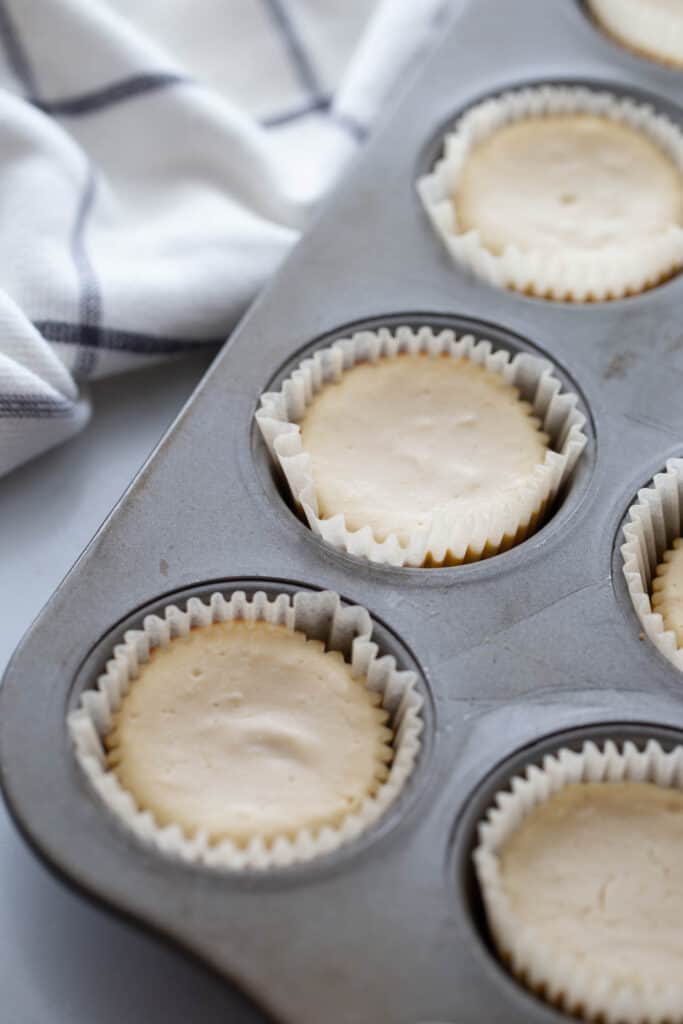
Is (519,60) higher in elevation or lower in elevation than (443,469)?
higher

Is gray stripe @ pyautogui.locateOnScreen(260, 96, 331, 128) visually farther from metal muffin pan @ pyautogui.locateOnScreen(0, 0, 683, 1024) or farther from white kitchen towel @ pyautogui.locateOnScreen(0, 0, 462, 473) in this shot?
metal muffin pan @ pyautogui.locateOnScreen(0, 0, 683, 1024)

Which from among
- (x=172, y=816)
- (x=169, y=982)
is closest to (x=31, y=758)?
(x=172, y=816)

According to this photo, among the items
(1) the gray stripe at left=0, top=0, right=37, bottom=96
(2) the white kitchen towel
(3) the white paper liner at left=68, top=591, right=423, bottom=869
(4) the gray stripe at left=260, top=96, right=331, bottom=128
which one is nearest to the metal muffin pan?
(3) the white paper liner at left=68, top=591, right=423, bottom=869

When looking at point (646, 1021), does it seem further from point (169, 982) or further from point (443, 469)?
point (443, 469)

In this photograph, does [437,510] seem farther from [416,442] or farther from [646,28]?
[646,28]

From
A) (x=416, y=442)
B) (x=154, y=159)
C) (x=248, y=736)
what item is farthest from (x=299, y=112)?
(x=248, y=736)

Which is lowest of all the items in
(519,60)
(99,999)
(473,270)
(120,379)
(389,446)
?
(99,999)
